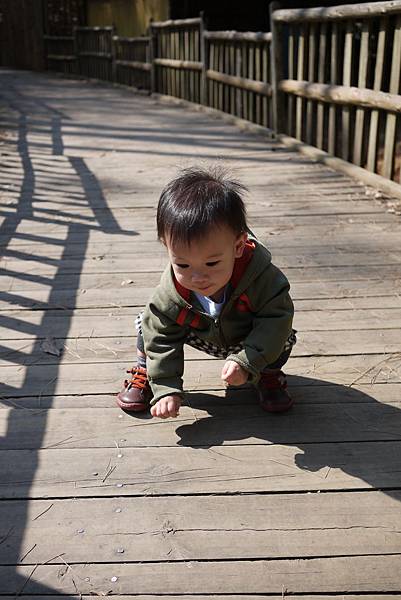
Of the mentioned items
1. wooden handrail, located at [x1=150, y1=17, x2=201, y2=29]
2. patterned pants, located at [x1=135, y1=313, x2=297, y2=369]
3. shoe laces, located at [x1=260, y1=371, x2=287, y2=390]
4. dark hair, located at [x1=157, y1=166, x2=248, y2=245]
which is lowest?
shoe laces, located at [x1=260, y1=371, x2=287, y2=390]

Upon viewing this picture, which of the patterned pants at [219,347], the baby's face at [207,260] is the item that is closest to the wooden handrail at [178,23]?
the patterned pants at [219,347]

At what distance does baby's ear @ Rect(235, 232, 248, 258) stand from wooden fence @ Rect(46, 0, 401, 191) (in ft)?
10.7

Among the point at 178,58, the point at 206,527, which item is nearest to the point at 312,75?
the point at 178,58

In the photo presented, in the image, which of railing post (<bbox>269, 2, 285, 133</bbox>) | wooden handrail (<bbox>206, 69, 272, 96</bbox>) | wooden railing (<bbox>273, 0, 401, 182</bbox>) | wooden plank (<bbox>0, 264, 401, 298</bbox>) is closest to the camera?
wooden plank (<bbox>0, 264, 401, 298</bbox>)

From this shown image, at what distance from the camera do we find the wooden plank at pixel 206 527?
5.76 feet

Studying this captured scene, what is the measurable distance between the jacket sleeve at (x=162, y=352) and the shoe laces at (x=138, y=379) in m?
0.10

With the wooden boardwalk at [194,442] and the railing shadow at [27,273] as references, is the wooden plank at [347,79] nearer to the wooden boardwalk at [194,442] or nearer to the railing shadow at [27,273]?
the wooden boardwalk at [194,442]

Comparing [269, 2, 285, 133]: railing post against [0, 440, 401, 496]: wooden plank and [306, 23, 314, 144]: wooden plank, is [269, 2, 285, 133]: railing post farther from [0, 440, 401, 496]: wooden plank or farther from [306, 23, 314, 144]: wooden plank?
[0, 440, 401, 496]: wooden plank

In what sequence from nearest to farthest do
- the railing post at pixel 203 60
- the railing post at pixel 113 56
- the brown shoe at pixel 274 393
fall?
the brown shoe at pixel 274 393, the railing post at pixel 203 60, the railing post at pixel 113 56

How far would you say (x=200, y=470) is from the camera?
2.10m

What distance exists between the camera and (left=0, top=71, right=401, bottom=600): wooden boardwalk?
1.71 m

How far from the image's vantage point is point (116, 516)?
1.90 meters

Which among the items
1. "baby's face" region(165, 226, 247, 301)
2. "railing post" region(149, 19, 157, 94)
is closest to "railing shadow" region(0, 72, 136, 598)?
"baby's face" region(165, 226, 247, 301)

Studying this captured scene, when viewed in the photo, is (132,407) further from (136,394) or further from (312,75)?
(312,75)
